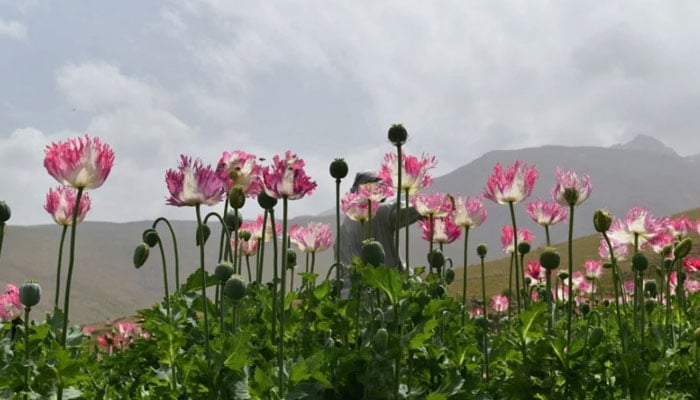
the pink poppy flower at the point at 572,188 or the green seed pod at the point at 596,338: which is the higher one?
the pink poppy flower at the point at 572,188

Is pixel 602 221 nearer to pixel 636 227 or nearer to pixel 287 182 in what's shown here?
pixel 636 227

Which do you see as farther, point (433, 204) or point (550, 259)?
point (433, 204)

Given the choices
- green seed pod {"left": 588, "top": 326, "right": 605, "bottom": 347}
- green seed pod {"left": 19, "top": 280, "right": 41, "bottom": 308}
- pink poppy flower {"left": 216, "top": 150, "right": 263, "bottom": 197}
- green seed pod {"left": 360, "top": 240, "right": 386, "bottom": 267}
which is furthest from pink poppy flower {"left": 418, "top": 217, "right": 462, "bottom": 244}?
green seed pod {"left": 19, "top": 280, "right": 41, "bottom": 308}

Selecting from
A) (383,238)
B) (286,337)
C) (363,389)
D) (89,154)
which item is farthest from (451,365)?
(383,238)

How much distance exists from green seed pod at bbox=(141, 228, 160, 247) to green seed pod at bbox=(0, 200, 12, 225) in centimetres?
59

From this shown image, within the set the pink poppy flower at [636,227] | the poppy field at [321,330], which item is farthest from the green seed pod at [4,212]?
the pink poppy flower at [636,227]

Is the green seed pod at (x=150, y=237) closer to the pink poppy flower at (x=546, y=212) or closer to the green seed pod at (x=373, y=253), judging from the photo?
the green seed pod at (x=373, y=253)

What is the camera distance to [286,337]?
3217 mm

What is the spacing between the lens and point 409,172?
3.55m

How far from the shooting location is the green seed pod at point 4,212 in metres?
2.86

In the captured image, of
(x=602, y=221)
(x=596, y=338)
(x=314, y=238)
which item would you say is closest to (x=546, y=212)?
(x=602, y=221)

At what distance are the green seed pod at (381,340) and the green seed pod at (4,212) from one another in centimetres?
178

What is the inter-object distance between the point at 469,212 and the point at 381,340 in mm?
2154

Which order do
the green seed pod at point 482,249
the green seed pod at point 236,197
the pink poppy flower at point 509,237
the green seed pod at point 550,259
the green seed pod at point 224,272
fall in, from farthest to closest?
the pink poppy flower at point 509,237 → the green seed pod at point 482,249 → the green seed pod at point 550,259 → the green seed pod at point 236,197 → the green seed pod at point 224,272
